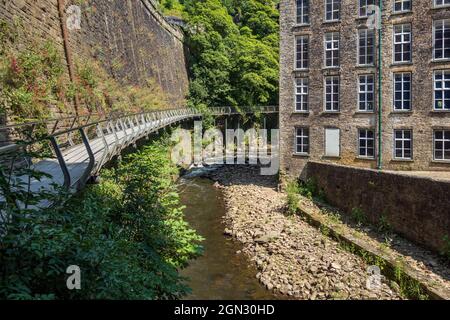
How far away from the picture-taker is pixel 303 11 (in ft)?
81.6

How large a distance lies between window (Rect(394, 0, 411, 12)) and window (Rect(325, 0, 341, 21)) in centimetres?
333

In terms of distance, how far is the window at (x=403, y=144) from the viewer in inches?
878

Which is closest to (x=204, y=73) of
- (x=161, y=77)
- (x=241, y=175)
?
(x=161, y=77)

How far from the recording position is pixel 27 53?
14.2 metres

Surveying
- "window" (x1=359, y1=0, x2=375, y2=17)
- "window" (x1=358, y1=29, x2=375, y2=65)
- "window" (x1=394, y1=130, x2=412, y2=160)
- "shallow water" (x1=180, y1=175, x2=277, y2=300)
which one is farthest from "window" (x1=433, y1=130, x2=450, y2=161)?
"shallow water" (x1=180, y1=175, x2=277, y2=300)

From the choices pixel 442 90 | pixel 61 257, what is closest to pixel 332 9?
pixel 442 90

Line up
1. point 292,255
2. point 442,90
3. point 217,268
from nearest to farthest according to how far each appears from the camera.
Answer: point 217,268 < point 292,255 < point 442,90

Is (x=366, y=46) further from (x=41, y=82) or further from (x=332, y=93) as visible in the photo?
(x=41, y=82)

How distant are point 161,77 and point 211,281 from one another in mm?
28675

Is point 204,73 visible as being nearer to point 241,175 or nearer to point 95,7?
point 241,175

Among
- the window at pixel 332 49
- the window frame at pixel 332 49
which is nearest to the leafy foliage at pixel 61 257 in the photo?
the window frame at pixel 332 49

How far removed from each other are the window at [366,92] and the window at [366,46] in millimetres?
927

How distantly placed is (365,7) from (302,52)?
451cm
